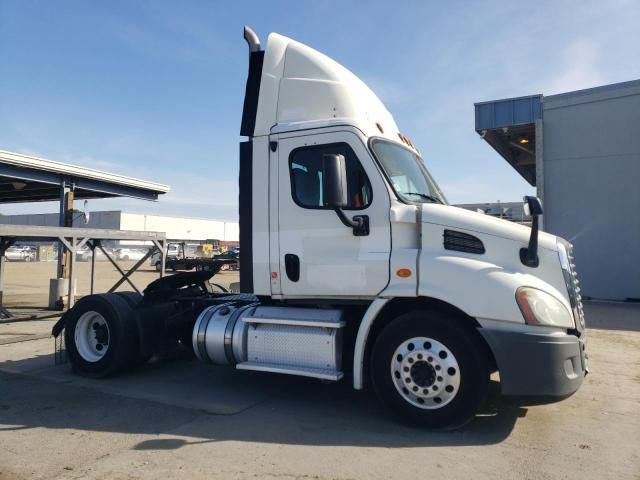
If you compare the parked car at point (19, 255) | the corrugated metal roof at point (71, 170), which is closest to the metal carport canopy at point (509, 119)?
the corrugated metal roof at point (71, 170)

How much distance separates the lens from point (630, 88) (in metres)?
15.3

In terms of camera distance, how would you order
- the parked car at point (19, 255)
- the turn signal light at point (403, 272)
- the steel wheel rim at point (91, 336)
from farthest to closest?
the parked car at point (19, 255) < the steel wheel rim at point (91, 336) < the turn signal light at point (403, 272)

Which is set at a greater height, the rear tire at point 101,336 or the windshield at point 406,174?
the windshield at point 406,174

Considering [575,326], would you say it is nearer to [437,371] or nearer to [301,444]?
[437,371]

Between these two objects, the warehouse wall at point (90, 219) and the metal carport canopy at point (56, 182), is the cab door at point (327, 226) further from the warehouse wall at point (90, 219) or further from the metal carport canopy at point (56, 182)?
the warehouse wall at point (90, 219)

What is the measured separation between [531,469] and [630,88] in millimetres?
15288

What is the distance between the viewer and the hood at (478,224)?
14.9ft

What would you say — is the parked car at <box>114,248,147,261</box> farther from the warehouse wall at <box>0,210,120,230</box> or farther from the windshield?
the windshield

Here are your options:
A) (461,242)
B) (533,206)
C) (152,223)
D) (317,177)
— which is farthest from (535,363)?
(152,223)

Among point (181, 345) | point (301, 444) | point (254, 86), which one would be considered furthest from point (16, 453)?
point (254, 86)

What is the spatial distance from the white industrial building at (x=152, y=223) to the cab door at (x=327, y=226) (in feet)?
219

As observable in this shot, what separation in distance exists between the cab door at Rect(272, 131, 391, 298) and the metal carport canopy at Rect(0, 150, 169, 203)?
34.5 feet

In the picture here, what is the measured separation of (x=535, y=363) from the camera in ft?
13.8

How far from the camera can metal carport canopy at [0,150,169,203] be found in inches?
516
